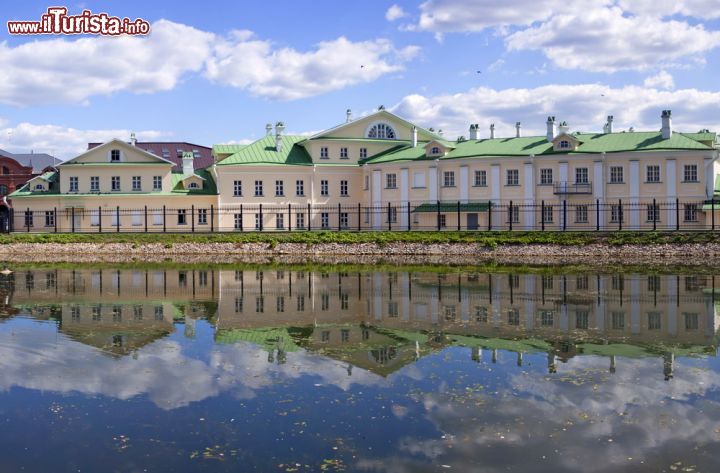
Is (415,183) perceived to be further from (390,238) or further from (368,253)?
(368,253)

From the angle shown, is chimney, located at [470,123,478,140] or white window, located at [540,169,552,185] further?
chimney, located at [470,123,478,140]

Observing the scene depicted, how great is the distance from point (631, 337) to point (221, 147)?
48.4 metres

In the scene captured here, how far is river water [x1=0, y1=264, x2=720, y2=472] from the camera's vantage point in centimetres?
977

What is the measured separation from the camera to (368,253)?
145ft

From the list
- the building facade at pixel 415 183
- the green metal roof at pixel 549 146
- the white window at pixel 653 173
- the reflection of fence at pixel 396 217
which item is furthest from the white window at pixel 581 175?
the white window at pixel 653 173

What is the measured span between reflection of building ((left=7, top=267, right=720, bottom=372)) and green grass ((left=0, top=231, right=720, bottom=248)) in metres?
11.2

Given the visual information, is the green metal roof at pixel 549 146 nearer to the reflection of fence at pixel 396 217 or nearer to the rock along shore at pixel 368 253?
the reflection of fence at pixel 396 217

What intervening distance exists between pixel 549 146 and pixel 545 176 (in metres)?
2.22

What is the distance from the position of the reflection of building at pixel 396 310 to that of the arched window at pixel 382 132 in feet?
87.5

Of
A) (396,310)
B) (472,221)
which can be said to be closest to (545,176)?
(472,221)

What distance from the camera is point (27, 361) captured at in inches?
592

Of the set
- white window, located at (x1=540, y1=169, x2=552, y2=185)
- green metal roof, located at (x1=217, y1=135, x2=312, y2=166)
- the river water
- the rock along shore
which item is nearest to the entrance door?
white window, located at (x1=540, y1=169, x2=552, y2=185)

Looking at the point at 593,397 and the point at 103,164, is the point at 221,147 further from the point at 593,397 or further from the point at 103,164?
the point at 593,397

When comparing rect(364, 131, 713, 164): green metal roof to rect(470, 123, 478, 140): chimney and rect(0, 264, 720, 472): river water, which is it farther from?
rect(0, 264, 720, 472): river water
